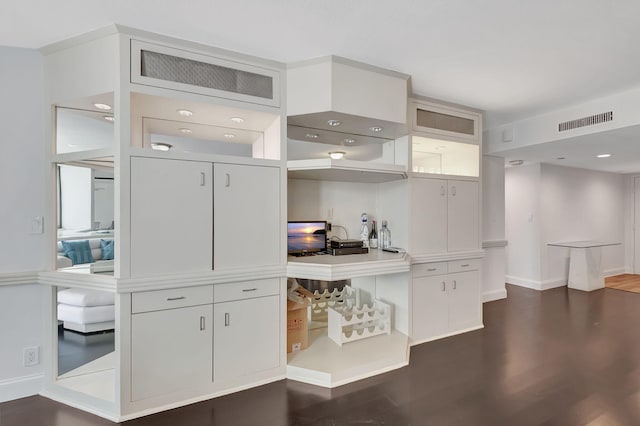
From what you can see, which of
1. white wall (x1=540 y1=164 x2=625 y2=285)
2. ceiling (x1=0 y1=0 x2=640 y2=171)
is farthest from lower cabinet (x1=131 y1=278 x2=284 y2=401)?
white wall (x1=540 y1=164 x2=625 y2=285)

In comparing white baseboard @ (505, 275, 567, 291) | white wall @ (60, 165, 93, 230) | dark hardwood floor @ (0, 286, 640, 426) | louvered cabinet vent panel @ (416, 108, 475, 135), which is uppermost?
louvered cabinet vent panel @ (416, 108, 475, 135)

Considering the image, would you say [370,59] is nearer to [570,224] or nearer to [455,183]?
[455,183]

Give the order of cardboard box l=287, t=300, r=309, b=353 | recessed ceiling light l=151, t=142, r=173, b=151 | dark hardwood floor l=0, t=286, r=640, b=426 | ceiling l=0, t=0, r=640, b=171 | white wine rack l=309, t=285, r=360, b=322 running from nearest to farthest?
ceiling l=0, t=0, r=640, b=171 → dark hardwood floor l=0, t=286, r=640, b=426 → recessed ceiling light l=151, t=142, r=173, b=151 → cardboard box l=287, t=300, r=309, b=353 → white wine rack l=309, t=285, r=360, b=322

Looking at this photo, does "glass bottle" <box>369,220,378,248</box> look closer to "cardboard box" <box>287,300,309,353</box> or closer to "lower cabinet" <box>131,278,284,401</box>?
"cardboard box" <box>287,300,309,353</box>

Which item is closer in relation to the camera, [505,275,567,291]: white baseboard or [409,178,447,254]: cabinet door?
[409,178,447,254]: cabinet door

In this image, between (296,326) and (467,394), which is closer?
(467,394)

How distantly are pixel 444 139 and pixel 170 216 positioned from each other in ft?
9.11

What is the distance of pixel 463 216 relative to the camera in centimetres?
360

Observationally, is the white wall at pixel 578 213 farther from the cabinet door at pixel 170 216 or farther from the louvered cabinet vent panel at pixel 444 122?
the cabinet door at pixel 170 216

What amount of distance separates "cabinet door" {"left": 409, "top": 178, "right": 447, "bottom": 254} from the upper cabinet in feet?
0.61

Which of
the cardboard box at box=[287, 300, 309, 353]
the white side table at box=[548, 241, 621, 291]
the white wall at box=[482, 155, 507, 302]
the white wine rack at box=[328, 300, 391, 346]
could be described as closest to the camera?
the cardboard box at box=[287, 300, 309, 353]

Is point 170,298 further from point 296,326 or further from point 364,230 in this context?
point 364,230

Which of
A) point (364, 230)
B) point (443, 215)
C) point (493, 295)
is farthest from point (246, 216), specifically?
point (493, 295)

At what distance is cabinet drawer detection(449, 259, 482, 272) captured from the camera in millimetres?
3523
